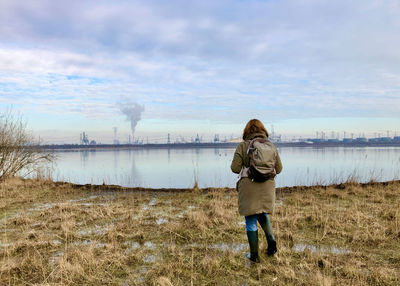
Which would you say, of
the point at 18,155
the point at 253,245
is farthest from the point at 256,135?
the point at 18,155

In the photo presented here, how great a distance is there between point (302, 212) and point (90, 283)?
5432 mm

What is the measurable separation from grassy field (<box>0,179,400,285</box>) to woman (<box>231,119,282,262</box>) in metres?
0.59

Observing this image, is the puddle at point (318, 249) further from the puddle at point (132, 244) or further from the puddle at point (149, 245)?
the puddle at point (132, 244)

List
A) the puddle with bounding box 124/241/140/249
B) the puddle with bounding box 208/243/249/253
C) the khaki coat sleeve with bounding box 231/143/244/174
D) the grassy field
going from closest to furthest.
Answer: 1. the grassy field
2. the khaki coat sleeve with bounding box 231/143/244/174
3. the puddle with bounding box 208/243/249/253
4. the puddle with bounding box 124/241/140/249

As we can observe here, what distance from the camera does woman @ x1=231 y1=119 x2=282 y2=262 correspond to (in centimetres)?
422

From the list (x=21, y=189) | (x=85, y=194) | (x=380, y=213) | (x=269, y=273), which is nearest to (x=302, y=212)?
(x=380, y=213)

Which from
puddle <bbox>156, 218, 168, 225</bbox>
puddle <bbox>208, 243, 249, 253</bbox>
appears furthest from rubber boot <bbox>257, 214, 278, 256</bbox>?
puddle <bbox>156, 218, 168, 225</bbox>

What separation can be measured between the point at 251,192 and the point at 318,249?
185 cm

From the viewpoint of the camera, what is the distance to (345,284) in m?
3.57

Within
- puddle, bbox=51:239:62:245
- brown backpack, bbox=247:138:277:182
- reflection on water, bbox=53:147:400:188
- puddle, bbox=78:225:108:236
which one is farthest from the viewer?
reflection on water, bbox=53:147:400:188

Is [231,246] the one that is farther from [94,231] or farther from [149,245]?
[94,231]

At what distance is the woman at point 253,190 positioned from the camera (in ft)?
13.8

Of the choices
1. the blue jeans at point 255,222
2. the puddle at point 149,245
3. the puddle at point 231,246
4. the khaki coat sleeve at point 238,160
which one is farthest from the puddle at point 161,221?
the khaki coat sleeve at point 238,160

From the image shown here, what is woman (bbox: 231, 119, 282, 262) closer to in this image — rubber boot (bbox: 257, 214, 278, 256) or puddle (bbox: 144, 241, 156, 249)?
rubber boot (bbox: 257, 214, 278, 256)
